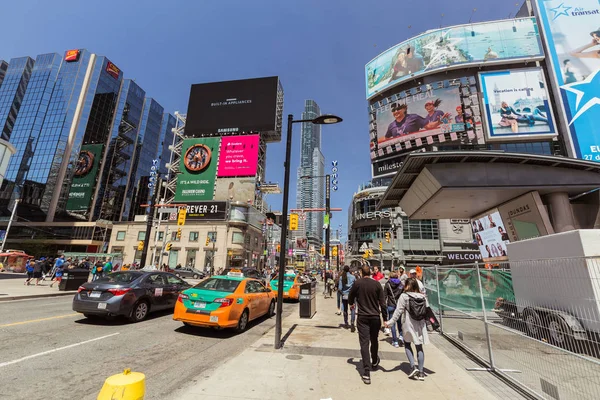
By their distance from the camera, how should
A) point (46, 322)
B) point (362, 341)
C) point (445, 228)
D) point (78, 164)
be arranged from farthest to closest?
1. point (78, 164)
2. point (445, 228)
3. point (46, 322)
4. point (362, 341)

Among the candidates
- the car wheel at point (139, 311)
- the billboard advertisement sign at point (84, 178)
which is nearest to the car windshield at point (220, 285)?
the car wheel at point (139, 311)

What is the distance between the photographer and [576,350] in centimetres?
391

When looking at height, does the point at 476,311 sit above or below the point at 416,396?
above

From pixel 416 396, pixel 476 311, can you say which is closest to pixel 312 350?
pixel 416 396

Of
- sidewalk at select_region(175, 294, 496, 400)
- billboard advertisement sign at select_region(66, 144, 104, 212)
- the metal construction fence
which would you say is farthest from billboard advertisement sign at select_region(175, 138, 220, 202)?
the metal construction fence

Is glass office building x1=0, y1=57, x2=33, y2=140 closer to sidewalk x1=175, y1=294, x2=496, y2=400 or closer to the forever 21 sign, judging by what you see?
the forever 21 sign

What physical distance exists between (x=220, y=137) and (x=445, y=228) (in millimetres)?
47976

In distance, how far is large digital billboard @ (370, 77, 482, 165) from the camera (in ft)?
144

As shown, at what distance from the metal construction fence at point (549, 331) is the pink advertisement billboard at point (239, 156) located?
161ft

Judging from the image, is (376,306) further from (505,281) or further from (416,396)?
(505,281)

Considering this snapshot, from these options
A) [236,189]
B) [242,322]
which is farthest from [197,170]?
[242,322]

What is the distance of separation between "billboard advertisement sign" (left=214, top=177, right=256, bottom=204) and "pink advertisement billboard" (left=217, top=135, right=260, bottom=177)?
131cm

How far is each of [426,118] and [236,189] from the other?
35166 mm

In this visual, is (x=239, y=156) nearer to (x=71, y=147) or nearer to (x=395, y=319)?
(x=71, y=147)
